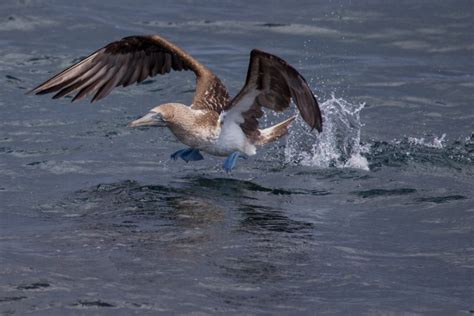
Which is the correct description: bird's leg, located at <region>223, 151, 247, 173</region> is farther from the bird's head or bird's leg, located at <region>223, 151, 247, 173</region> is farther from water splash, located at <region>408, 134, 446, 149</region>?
water splash, located at <region>408, 134, 446, 149</region>

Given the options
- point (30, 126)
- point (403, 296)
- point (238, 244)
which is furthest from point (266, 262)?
point (30, 126)

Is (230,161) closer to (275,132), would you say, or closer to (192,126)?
(192,126)

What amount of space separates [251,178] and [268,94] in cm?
89

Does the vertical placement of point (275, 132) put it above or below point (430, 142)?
above

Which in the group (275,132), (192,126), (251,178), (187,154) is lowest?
(251,178)

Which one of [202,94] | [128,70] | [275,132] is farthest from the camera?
[128,70]

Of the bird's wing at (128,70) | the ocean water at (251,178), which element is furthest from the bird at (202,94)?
the ocean water at (251,178)

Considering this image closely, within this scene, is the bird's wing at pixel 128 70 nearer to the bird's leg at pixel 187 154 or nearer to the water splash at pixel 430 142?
the bird's leg at pixel 187 154

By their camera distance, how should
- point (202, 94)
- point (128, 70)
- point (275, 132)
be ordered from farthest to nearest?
point (128, 70) → point (202, 94) → point (275, 132)

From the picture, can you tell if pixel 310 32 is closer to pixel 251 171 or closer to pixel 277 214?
pixel 251 171

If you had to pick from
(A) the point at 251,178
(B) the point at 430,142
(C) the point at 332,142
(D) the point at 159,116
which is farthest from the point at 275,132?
(B) the point at 430,142

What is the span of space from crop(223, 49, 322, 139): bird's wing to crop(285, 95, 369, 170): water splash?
0.69 m

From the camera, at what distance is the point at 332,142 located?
35.8 ft

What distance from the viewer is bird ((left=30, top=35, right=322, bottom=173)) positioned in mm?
9195
